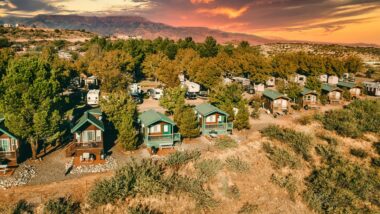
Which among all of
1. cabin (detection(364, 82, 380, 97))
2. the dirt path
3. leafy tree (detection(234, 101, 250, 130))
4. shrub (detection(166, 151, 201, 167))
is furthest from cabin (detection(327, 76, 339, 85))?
the dirt path

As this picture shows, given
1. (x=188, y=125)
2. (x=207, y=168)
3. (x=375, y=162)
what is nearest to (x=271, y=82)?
(x=375, y=162)

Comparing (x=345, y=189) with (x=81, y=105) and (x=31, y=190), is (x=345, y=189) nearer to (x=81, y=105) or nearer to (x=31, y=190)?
(x=31, y=190)

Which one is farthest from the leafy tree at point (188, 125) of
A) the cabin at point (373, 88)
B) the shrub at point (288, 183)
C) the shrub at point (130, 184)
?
the cabin at point (373, 88)

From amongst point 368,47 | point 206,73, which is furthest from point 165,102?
point 368,47

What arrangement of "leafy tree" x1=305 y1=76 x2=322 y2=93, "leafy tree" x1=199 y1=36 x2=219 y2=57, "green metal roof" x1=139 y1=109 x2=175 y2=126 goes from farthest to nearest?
1. "leafy tree" x1=199 y1=36 x2=219 y2=57
2. "leafy tree" x1=305 y1=76 x2=322 y2=93
3. "green metal roof" x1=139 y1=109 x2=175 y2=126

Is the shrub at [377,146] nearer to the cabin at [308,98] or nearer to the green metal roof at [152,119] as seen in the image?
the cabin at [308,98]

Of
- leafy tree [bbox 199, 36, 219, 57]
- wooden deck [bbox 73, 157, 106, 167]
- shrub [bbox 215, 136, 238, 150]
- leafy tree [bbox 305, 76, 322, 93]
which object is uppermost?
leafy tree [bbox 199, 36, 219, 57]

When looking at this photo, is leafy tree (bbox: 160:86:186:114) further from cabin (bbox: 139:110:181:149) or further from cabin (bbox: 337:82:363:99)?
cabin (bbox: 337:82:363:99)
